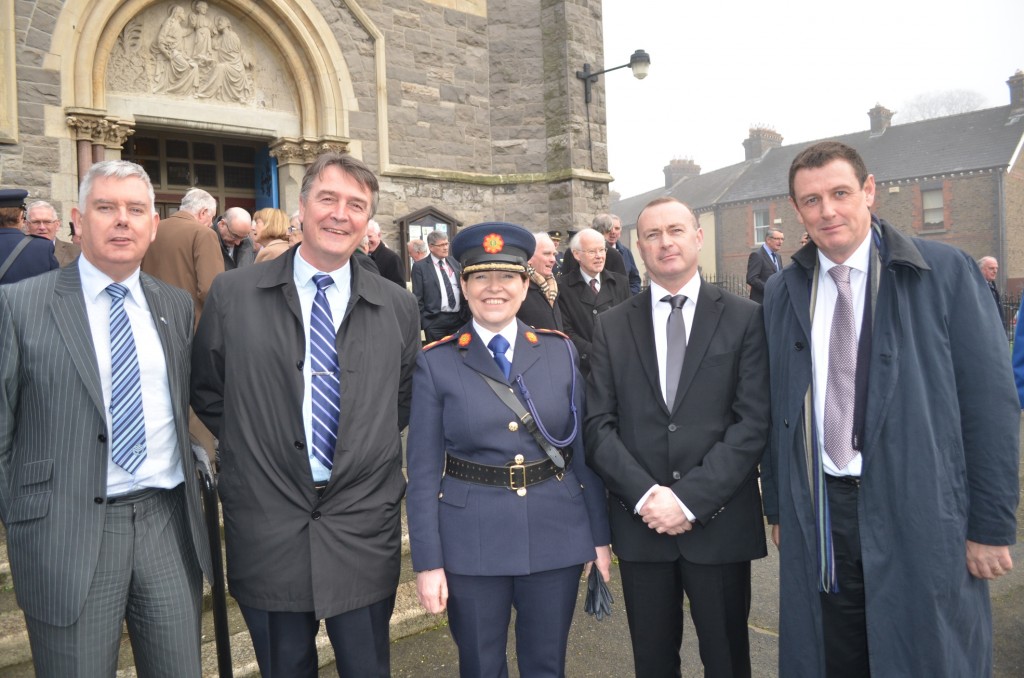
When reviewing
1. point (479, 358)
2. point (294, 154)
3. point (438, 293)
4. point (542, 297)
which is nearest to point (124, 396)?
point (479, 358)

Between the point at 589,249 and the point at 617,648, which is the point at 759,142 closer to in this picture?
the point at 589,249

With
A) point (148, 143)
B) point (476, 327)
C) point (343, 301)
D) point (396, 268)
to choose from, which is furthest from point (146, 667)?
point (148, 143)

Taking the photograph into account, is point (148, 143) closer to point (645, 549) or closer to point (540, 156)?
point (540, 156)

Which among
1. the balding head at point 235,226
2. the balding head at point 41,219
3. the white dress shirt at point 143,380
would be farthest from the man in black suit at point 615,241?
the white dress shirt at point 143,380

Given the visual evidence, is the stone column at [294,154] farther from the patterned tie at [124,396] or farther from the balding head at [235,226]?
the patterned tie at [124,396]

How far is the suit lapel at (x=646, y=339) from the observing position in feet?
8.25

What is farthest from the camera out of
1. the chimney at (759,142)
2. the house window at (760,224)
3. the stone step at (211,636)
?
the chimney at (759,142)

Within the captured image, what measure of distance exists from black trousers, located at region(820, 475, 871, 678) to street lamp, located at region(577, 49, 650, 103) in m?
9.34

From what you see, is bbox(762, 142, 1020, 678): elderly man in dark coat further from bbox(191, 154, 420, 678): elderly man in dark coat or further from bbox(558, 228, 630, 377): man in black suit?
bbox(558, 228, 630, 377): man in black suit

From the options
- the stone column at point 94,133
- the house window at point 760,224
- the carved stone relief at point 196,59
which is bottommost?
the stone column at point 94,133

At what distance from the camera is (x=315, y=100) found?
9.34 meters

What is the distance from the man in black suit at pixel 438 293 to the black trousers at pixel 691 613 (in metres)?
4.68

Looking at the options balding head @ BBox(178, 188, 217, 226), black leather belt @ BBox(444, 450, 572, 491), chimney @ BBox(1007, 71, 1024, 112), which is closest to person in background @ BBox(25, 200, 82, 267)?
balding head @ BBox(178, 188, 217, 226)

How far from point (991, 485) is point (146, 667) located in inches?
108
